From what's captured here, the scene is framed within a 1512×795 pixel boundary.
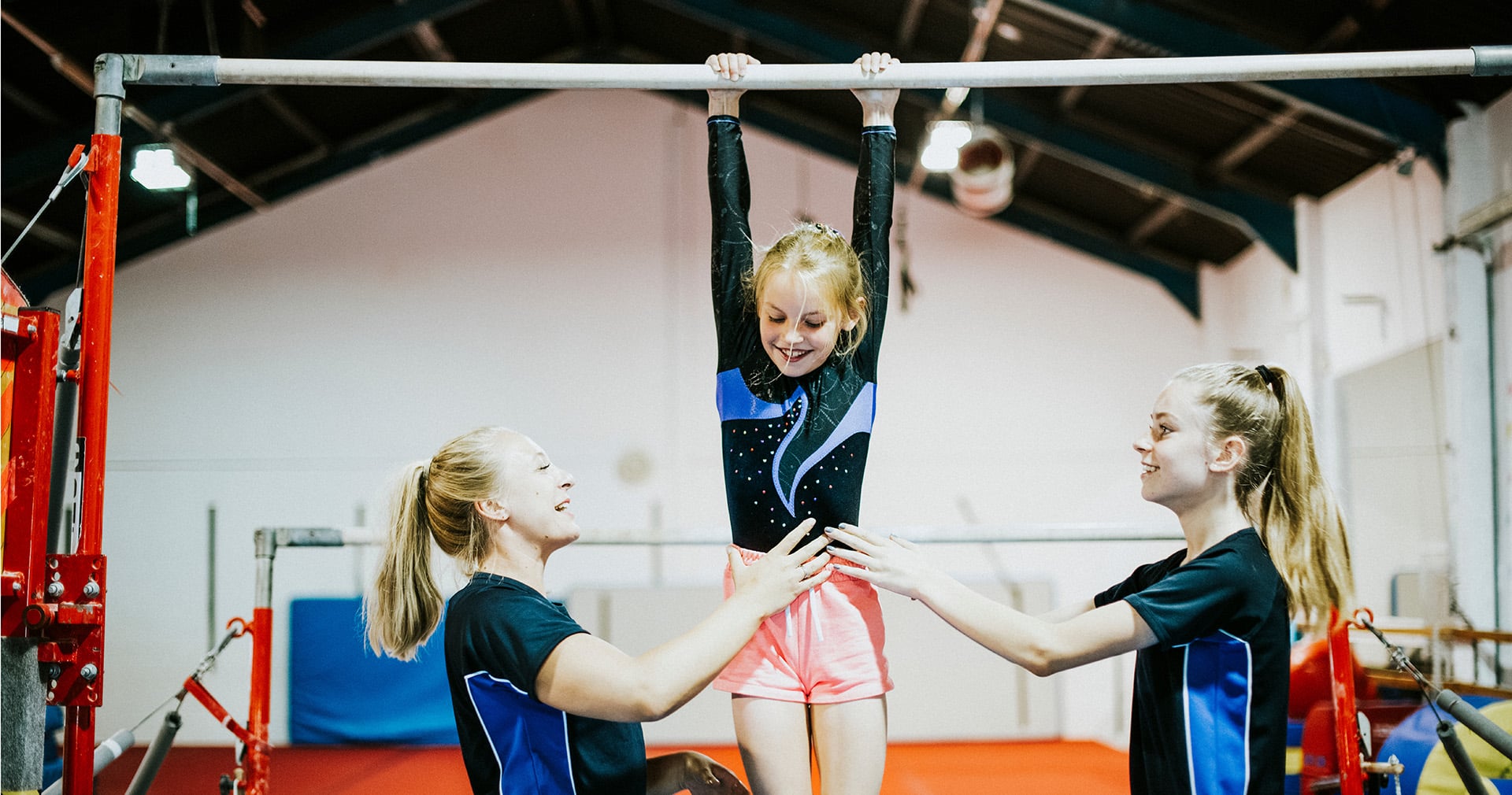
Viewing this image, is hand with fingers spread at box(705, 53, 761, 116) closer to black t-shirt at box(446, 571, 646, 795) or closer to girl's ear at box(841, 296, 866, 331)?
girl's ear at box(841, 296, 866, 331)

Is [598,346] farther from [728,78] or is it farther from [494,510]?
[494,510]

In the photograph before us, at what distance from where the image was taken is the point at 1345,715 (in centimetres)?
298

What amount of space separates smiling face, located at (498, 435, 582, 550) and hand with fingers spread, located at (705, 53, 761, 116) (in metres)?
0.90

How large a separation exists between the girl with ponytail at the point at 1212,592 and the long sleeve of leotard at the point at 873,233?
17.4 inches

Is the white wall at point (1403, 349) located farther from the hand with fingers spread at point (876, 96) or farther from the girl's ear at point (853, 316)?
the girl's ear at point (853, 316)

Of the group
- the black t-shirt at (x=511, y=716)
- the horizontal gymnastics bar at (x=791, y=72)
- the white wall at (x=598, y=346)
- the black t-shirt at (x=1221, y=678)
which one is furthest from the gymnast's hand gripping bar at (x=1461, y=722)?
the white wall at (x=598, y=346)

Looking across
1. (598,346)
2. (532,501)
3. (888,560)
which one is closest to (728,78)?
(532,501)

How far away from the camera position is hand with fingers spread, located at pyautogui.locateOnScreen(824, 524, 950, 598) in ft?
7.00

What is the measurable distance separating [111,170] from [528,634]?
143 centimetres

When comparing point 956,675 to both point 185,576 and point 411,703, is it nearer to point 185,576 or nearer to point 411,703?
point 411,703

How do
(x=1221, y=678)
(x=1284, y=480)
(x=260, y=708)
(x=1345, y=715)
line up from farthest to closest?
(x=260, y=708) → (x=1345, y=715) → (x=1284, y=480) → (x=1221, y=678)

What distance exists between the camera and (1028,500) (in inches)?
398

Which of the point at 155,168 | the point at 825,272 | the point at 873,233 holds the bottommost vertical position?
the point at 825,272

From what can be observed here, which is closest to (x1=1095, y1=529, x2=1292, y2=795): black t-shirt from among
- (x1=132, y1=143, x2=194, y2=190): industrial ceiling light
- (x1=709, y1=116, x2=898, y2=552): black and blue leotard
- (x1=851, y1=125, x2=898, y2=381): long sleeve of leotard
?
(x1=709, y1=116, x2=898, y2=552): black and blue leotard
